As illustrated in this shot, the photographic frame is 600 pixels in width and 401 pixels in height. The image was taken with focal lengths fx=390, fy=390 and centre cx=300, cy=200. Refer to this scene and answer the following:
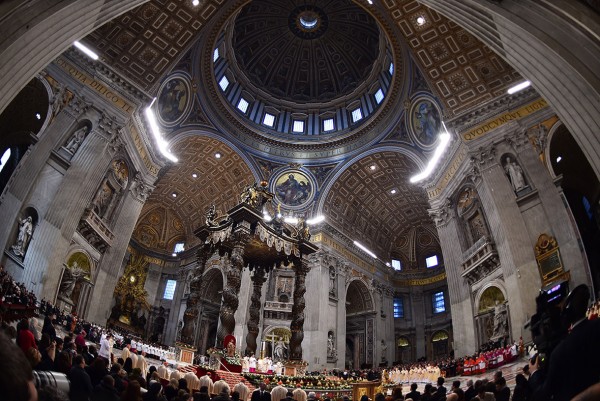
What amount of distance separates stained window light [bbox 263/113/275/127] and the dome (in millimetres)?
1419

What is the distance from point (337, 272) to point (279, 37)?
51.6 ft

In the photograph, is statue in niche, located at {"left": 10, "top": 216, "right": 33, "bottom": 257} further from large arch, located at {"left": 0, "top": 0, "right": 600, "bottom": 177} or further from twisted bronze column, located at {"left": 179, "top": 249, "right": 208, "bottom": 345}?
large arch, located at {"left": 0, "top": 0, "right": 600, "bottom": 177}

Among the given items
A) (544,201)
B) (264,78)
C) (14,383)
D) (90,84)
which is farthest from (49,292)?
(264,78)

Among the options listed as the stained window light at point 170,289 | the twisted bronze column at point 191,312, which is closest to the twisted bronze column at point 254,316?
the twisted bronze column at point 191,312

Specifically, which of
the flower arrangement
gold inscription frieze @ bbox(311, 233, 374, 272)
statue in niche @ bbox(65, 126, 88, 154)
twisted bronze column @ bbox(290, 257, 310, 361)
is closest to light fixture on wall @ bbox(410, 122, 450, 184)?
gold inscription frieze @ bbox(311, 233, 374, 272)

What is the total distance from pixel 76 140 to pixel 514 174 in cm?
1631

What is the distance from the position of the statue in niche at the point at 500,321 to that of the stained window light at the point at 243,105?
1797cm

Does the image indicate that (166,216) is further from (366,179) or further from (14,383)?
(14,383)

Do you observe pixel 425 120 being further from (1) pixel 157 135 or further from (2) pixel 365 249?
(1) pixel 157 135

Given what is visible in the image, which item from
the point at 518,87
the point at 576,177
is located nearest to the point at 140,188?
the point at 518,87

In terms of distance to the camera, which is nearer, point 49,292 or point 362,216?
point 49,292

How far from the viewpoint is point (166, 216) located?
2725 centimetres

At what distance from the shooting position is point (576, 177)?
46.3 feet

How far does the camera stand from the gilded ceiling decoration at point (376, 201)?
2412 cm
